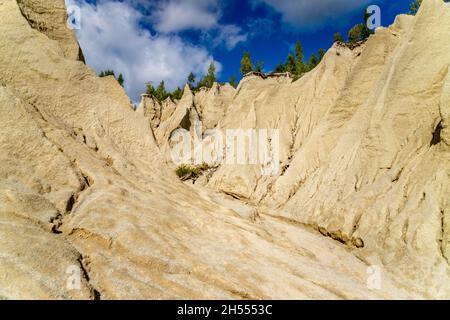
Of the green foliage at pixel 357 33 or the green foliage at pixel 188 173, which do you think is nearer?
the green foliage at pixel 188 173

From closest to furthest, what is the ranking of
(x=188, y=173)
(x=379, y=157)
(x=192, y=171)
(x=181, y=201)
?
(x=181, y=201)
(x=379, y=157)
(x=192, y=171)
(x=188, y=173)

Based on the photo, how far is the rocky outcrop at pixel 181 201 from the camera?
5.96m

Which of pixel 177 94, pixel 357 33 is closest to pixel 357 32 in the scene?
pixel 357 33

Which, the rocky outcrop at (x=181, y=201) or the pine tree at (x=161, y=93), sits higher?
the pine tree at (x=161, y=93)

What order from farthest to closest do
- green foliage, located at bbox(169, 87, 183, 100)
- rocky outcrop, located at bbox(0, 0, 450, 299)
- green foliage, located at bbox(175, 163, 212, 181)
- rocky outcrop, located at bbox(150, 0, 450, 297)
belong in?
green foliage, located at bbox(169, 87, 183, 100) < green foliage, located at bbox(175, 163, 212, 181) < rocky outcrop, located at bbox(150, 0, 450, 297) < rocky outcrop, located at bbox(0, 0, 450, 299)

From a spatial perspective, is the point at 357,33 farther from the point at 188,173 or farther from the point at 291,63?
the point at 188,173

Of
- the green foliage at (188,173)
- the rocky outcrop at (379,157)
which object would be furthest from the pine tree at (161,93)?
the rocky outcrop at (379,157)

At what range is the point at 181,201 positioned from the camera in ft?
31.1

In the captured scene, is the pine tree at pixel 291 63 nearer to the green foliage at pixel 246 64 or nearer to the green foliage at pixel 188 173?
the green foliage at pixel 246 64

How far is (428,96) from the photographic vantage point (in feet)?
44.6

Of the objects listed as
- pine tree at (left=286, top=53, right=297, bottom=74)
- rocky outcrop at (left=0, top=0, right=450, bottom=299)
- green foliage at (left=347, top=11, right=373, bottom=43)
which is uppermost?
green foliage at (left=347, top=11, right=373, bottom=43)

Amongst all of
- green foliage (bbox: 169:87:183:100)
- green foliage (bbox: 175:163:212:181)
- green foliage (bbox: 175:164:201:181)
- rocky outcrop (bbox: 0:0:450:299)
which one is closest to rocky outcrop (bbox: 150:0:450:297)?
rocky outcrop (bbox: 0:0:450:299)

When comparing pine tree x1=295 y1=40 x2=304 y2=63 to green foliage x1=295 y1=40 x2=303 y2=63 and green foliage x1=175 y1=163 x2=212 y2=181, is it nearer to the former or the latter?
green foliage x1=295 y1=40 x2=303 y2=63

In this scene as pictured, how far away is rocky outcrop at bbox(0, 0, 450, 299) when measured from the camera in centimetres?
596
